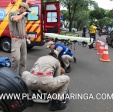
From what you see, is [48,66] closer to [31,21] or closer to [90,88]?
[90,88]

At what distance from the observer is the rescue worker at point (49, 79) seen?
14.0ft

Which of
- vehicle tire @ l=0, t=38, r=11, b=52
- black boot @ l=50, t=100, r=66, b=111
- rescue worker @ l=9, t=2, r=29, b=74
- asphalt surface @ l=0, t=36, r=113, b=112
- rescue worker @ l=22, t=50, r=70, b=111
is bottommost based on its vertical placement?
asphalt surface @ l=0, t=36, r=113, b=112

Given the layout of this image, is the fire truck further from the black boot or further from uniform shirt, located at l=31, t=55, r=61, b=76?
the black boot

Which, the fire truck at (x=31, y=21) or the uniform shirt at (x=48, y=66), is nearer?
the uniform shirt at (x=48, y=66)

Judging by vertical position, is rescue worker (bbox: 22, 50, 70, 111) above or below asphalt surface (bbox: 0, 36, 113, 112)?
above

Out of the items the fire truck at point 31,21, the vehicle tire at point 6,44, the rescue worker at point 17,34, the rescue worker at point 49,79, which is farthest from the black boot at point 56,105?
the vehicle tire at point 6,44

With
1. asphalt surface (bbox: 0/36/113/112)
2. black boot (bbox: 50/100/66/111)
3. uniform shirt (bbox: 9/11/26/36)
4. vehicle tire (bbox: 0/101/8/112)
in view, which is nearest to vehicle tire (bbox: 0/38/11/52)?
asphalt surface (bbox: 0/36/113/112)

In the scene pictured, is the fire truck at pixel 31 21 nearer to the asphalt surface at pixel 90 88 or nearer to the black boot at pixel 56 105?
the asphalt surface at pixel 90 88

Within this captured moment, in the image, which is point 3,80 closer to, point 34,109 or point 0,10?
point 34,109

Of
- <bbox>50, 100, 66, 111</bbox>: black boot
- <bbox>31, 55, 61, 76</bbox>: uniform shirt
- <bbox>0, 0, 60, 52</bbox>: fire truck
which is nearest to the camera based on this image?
<bbox>31, 55, 61, 76</bbox>: uniform shirt

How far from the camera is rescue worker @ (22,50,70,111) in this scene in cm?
428

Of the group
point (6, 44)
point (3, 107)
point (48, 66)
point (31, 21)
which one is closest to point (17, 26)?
point (48, 66)

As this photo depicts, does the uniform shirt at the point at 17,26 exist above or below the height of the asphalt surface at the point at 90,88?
above

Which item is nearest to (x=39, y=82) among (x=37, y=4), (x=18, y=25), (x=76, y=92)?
(x=76, y=92)
